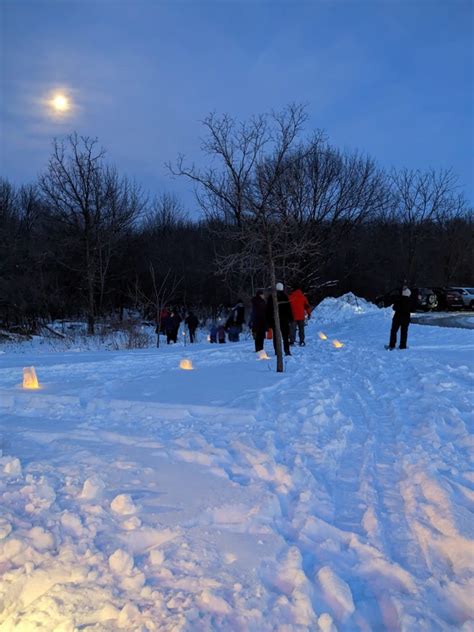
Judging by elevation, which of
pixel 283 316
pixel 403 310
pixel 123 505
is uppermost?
pixel 403 310

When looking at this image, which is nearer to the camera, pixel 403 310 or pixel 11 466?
pixel 11 466

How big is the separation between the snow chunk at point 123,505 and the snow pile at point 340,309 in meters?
22.5

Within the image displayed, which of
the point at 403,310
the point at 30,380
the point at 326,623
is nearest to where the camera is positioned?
the point at 326,623

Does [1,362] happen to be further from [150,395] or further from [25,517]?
[25,517]

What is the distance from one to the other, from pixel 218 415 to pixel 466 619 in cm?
355

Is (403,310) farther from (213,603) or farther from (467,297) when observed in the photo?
(467,297)

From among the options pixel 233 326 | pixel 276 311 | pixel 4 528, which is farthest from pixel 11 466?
pixel 233 326

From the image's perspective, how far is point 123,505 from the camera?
3.08 meters

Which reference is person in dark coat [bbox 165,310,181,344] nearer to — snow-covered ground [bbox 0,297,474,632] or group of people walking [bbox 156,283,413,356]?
group of people walking [bbox 156,283,413,356]

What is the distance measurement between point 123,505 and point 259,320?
948cm

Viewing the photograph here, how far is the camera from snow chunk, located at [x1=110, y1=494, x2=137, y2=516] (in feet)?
9.95

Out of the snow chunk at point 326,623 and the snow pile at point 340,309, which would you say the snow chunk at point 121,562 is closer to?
the snow chunk at point 326,623

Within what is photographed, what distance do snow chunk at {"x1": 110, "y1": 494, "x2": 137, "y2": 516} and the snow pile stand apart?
22.5m

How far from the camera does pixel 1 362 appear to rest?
34.3 ft
